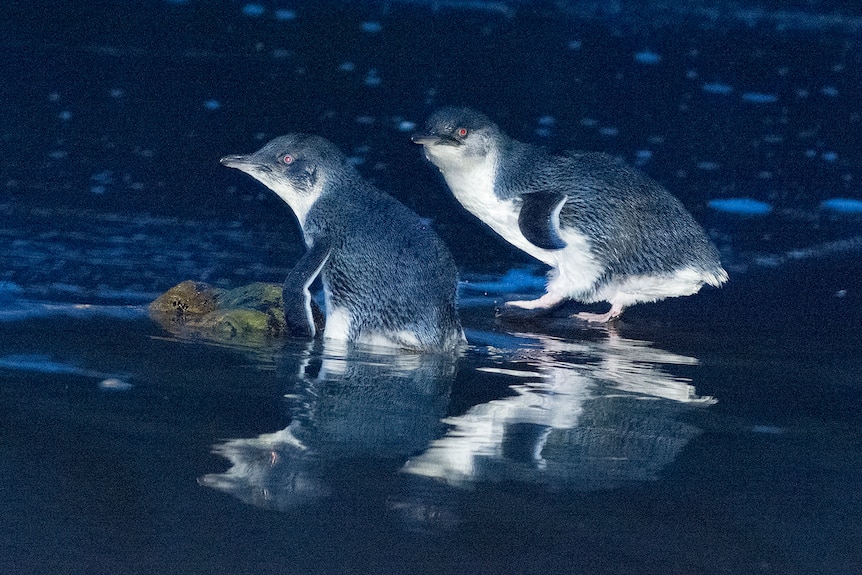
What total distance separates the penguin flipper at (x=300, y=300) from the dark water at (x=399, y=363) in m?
0.07

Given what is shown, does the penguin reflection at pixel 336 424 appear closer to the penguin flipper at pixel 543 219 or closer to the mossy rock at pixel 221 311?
the mossy rock at pixel 221 311

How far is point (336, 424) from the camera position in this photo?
3596 mm

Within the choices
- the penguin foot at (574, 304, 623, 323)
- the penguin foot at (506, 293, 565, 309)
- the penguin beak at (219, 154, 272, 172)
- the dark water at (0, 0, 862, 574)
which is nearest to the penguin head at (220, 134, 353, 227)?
the penguin beak at (219, 154, 272, 172)

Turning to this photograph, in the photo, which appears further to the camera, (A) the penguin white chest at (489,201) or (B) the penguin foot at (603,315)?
(A) the penguin white chest at (489,201)

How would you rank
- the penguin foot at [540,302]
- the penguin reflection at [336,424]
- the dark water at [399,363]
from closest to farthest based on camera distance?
the dark water at [399,363] < the penguin reflection at [336,424] < the penguin foot at [540,302]

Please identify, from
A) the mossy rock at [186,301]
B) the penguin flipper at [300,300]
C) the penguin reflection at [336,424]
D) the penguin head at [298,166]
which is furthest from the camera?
the penguin head at [298,166]

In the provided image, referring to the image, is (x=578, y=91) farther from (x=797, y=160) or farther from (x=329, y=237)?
(x=329, y=237)

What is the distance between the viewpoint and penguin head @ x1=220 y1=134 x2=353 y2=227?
5160mm

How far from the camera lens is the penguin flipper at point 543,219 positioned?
578 cm

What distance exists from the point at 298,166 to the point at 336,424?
179 cm

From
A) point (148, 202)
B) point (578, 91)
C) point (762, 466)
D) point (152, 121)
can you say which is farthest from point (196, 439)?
point (578, 91)

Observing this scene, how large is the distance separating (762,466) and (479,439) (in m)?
0.71

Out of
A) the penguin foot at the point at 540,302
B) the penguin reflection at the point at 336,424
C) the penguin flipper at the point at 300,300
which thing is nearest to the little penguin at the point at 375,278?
the penguin flipper at the point at 300,300

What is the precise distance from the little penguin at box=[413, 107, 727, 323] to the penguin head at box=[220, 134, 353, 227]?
0.86m
